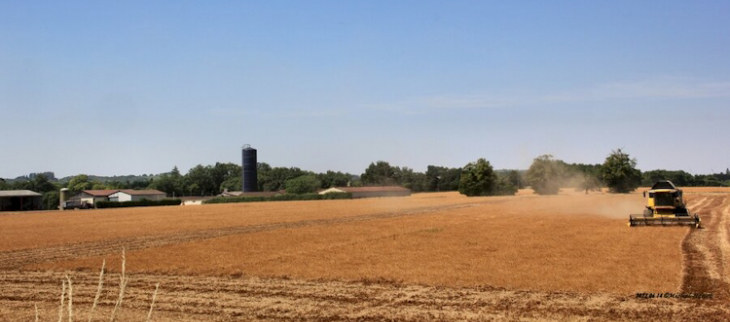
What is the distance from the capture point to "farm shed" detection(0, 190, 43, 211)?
10938 centimetres

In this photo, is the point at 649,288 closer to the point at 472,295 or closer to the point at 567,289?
the point at 567,289

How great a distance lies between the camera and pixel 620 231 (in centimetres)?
3725

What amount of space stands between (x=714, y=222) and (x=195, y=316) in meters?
42.1

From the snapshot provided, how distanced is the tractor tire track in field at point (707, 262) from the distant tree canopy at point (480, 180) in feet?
324

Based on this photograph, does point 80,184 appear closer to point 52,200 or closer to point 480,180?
point 52,200

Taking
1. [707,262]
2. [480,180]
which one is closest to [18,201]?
[480,180]

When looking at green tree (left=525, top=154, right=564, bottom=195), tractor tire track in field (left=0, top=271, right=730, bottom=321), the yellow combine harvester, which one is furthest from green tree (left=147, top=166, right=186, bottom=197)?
tractor tire track in field (left=0, top=271, right=730, bottom=321)

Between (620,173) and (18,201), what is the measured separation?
387 feet

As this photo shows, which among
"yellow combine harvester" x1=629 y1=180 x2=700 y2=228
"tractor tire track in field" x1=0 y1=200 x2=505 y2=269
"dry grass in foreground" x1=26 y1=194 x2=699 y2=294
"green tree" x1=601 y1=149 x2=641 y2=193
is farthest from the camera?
"green tree" x1=601 y1=149 x2=641 y2=193

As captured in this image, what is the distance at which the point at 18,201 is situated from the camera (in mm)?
110875

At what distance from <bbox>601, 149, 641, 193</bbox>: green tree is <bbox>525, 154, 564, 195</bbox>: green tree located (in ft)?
41.9

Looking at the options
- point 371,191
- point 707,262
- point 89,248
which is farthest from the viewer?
point 371,191

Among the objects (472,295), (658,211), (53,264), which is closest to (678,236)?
(658,211)

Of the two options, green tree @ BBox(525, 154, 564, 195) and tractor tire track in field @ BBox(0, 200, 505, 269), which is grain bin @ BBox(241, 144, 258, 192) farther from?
tractor tire track in field @ BBox(0, 200, 505, 269)
